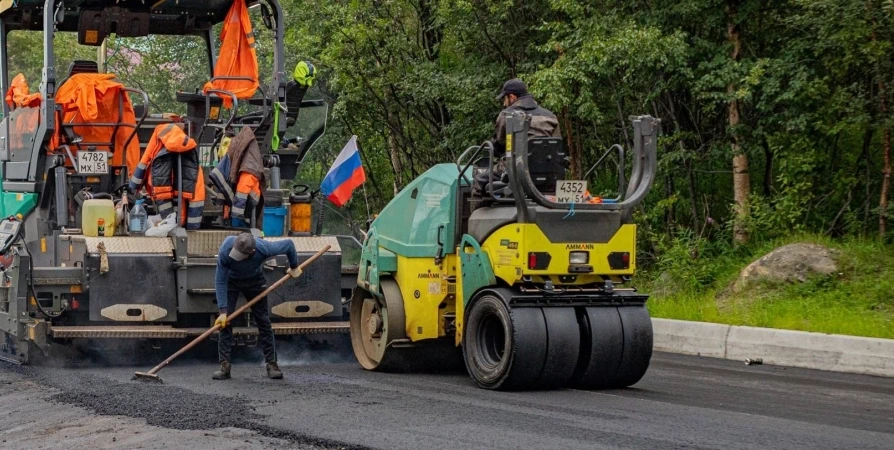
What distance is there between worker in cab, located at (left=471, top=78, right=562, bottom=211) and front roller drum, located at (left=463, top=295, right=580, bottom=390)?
0.92 m

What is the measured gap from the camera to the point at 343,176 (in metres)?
12.8

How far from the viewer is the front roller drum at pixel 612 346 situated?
9.09 m

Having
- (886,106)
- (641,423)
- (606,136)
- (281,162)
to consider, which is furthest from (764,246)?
(641,423)

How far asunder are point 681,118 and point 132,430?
35.4 ft

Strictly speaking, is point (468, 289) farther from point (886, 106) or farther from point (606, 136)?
point (606, 136)

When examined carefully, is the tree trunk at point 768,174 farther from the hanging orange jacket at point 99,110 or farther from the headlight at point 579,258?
the hanging orange jacket at point 99,110

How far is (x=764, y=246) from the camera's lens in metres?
14.8

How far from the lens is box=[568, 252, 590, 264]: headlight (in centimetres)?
907

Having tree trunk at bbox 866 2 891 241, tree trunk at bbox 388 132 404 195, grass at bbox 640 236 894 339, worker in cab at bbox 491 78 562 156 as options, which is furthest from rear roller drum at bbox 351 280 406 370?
tree trunk at bbox 388 132 404 195

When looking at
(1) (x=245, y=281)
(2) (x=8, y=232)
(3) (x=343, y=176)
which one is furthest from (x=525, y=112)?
(2) (x=8, y=232)

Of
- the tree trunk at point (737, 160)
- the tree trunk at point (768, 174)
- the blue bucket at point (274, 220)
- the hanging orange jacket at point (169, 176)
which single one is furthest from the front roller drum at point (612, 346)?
the tree trunk at point (768, 174)

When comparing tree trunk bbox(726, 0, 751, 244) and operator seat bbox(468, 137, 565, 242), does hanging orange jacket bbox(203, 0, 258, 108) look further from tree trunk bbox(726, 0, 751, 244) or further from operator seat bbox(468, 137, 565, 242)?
tree trunk bbox(726, 0, 751, 244)

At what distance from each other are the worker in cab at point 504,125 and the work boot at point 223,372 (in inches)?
96.3

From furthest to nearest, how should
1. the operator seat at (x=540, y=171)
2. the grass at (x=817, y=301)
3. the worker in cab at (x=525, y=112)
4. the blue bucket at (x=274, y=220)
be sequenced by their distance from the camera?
the blue bucket at (x=274, y=220), the grass at (x=817, y=301), the worker in cab at (x=525, y=112), the operator seat at (x=540, y=171)
